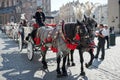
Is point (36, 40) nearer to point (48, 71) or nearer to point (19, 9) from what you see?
point (48, 71)

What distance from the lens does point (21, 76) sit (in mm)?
10273

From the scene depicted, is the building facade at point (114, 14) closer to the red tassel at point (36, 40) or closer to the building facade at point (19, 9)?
the building facade at point (19, 9)

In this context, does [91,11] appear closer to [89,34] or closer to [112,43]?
[89,34]

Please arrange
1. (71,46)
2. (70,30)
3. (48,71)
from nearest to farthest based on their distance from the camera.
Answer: (71,46) < (70,30) < (48,71)

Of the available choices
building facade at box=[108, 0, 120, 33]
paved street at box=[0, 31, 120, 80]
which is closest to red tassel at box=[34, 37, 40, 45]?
paved street at box=[0, 31, 120, 80]

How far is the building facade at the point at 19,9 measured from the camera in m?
82.9

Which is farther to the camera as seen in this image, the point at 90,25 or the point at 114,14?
the point at 114,14

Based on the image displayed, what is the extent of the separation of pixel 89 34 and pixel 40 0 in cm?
7846

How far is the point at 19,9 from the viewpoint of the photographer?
8381 centimetres

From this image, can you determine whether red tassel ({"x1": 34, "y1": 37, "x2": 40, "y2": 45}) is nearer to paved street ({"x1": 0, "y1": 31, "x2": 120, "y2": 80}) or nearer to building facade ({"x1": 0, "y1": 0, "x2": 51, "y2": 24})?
paved street ({"x1": 0, "y1": 31, "x2": 120, "y2": 80})

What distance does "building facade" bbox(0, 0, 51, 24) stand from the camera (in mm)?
82938

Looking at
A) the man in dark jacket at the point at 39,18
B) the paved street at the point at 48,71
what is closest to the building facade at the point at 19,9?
the man in dark jacket at the point at 39,18

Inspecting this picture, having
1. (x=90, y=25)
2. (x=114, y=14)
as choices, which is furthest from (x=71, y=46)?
(x=114, y=14)

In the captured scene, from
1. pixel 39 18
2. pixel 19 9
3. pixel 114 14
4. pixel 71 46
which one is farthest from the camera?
pixel 19 9
